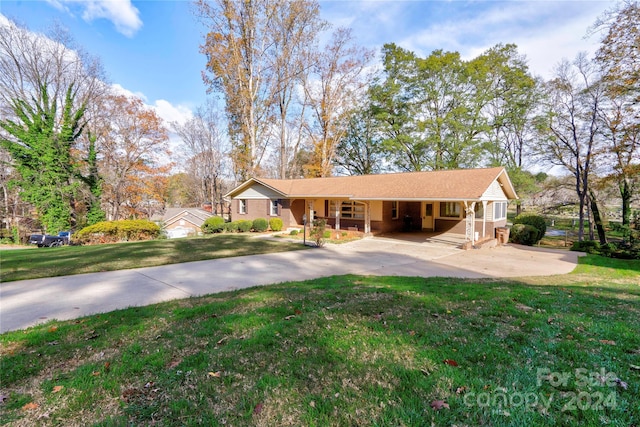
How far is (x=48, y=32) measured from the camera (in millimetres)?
21406

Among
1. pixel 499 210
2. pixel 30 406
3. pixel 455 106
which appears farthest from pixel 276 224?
pixel 455 106

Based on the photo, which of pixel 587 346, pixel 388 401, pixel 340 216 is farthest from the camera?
pixel 340 216

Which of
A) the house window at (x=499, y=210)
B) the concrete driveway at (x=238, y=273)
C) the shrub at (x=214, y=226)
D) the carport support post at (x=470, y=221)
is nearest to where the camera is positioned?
the concrete driveway at (x=238, y=273)

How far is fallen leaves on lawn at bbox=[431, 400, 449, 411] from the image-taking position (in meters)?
2.06

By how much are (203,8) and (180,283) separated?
22.7m

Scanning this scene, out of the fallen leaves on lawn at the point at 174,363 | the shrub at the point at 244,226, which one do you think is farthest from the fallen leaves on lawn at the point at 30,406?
the shrub at the point at 244,226

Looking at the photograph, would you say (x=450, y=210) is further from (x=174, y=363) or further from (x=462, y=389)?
(x=174, y=363)

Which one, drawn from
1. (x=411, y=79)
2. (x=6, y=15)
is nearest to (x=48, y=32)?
(x=6, y=15)

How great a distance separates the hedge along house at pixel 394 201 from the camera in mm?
14047

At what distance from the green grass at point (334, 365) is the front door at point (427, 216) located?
45.3 feet

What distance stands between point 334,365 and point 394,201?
53.8ft

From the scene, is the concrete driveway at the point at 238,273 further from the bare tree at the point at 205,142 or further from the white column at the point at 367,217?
the bare tree at the point at 205,142

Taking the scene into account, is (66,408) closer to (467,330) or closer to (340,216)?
(467,330)

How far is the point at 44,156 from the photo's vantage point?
69.6ft
